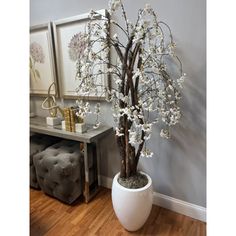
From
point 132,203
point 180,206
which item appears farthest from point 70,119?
point 180,206

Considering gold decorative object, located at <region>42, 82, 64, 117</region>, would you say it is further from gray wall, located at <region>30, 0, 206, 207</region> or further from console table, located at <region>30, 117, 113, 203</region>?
→ gray wall, located at <region>30, 0, 206, 207</region>

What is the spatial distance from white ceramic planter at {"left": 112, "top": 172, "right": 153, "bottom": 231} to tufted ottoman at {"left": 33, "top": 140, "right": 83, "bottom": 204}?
52 cm

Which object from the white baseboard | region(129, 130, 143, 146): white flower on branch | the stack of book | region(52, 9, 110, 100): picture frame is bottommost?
the white baseboard

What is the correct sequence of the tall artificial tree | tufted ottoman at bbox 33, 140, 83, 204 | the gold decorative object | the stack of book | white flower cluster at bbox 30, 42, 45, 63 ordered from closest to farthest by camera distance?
1. the tall artificial tree
2. tufted ottoman at bbox 33, 140, 83, 204
3. the stack of book
4. the gold decorative object
5. white flower cluster at bbox 30, 42, 45, 63

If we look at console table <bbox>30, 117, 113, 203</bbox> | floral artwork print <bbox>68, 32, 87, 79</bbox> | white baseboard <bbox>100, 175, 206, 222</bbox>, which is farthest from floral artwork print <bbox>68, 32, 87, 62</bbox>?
white baseboard <bbox>100, 175, 206, 222</bbox>

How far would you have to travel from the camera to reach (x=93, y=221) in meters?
1.69

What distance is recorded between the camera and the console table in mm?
1797

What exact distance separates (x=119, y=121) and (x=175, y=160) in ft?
2.20

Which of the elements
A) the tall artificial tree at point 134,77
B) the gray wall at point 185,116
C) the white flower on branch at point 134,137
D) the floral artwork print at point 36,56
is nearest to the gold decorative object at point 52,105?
the floral artwork print at point 36,56
